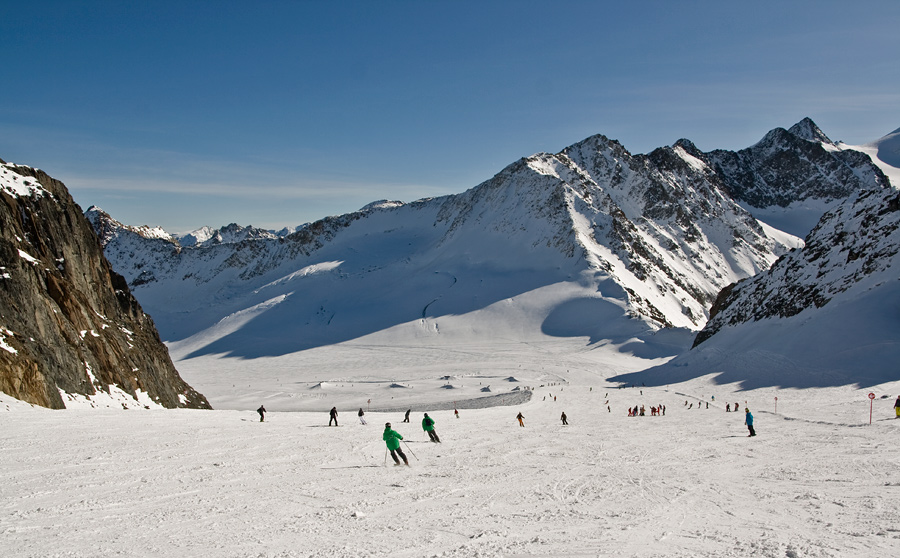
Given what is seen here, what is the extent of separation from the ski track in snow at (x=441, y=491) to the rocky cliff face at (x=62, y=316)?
14.4 feet

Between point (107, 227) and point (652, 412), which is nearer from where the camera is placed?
point (652, 412)

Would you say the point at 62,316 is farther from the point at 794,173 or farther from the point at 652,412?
the point at 794,173

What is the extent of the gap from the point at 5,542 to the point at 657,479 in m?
11.1

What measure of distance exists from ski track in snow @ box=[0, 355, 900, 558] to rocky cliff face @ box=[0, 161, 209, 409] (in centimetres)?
439

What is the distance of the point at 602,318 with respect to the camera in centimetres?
8188

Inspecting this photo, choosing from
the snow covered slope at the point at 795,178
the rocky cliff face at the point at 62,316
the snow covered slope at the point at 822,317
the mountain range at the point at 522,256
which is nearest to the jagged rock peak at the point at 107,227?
the mountain range at the point at 522,256

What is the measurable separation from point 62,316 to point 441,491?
25.9 m

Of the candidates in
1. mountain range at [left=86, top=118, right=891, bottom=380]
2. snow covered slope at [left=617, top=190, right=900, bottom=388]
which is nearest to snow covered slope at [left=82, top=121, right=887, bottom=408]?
mountain range at [left=86, top=118, right=891, bottom=380]

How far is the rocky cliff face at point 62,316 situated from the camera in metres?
24.4

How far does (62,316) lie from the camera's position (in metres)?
29.5

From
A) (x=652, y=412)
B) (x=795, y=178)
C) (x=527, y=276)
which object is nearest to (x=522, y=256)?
(x=527, y=276)

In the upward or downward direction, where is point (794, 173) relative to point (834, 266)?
upward

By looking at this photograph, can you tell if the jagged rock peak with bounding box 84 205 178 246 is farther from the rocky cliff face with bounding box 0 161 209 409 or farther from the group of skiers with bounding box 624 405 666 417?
the group of skiers with bounding box 624 405 666 417

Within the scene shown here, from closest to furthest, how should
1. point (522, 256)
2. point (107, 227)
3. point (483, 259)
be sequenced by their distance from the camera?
point (522, 256)
point (483, 259)
point (107, 227)
